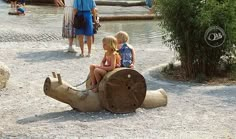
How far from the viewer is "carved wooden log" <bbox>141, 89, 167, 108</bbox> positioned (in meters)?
7.83

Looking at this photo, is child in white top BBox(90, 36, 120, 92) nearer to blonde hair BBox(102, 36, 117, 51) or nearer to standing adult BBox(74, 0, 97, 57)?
blonde hair BBox(102, 36, 117, 51)

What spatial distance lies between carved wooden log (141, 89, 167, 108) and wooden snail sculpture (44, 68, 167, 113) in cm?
20

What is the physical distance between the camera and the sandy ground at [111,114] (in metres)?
6.68

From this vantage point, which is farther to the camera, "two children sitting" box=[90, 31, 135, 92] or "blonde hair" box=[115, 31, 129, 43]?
"blonde hair" box=[115, 31, 129, 43]

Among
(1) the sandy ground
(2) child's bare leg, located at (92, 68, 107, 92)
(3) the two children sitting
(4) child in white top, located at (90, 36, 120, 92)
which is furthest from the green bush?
(2) child's bare leg, located at (92, 68, 107, 92)

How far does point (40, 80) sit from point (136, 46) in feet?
16.1

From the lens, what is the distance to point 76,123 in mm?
7035

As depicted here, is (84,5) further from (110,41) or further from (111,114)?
(111,114)

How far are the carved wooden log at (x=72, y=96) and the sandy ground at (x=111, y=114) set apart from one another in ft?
0.36

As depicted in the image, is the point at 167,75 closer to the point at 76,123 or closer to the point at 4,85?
the point at 4,85

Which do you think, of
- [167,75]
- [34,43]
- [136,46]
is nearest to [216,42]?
[167,75]

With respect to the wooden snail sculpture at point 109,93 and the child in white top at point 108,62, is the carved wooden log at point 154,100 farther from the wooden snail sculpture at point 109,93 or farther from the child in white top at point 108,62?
the child in white top at point 108,62

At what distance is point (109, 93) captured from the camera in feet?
24.4

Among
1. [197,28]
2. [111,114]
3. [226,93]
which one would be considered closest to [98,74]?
[111,114]
